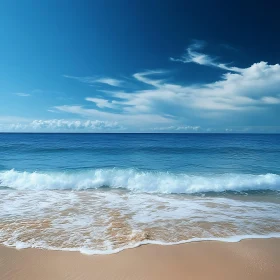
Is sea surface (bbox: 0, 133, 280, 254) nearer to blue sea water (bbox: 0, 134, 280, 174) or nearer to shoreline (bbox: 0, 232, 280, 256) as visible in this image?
shoreline (bbox: 0, 232, 280, 256)

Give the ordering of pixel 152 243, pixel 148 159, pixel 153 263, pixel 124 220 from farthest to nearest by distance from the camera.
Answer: pixel 148 159
pixel 124 220
pixel 152 243
pixel 153 263

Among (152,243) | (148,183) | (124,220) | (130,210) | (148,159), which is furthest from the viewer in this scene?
(148,159)

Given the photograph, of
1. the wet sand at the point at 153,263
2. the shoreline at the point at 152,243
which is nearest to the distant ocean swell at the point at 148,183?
the shoreline at the point at 152,243

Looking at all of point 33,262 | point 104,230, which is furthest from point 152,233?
point 33,262

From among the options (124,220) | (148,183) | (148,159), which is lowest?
(148,183)

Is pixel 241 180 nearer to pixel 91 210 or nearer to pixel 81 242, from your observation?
pixel 91 210

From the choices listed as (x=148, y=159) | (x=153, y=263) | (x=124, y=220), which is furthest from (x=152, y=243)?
(x=148, y=159)

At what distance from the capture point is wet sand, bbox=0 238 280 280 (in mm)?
3781

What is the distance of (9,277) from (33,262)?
48 centimetres

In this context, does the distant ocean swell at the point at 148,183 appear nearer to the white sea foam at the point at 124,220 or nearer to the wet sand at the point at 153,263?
the white sea foam at the point at 124,220

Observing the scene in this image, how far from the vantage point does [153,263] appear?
4.15 metres

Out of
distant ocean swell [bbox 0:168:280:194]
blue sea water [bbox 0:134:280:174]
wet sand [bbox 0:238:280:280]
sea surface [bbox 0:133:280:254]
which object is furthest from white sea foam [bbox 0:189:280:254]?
blue sea water [bbox 0:134:280:174]

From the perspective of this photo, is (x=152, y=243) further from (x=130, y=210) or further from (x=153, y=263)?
(x=130, y=210)

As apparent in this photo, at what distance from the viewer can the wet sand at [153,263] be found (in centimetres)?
378
